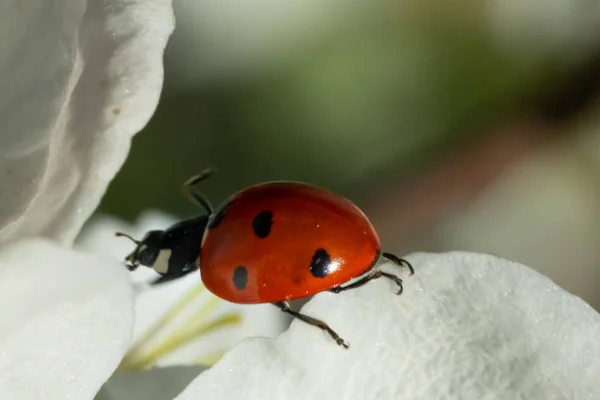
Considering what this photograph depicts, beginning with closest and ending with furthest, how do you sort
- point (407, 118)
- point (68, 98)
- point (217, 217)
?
1. point (68, 98)
2. point (217, 217)
3. point (407, 118)

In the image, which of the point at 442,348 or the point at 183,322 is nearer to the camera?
the point at 442,348

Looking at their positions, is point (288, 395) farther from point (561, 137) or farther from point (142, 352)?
point (561, 137)

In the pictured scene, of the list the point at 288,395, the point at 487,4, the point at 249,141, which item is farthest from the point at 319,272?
the point at 487,4

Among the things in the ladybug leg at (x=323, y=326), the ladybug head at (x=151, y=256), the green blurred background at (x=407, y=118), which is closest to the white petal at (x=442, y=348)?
the ladybug leg at (x=323, y=326)

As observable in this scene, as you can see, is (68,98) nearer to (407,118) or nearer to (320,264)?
(320,264)

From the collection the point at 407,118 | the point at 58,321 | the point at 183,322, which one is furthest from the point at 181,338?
the point at 407,118

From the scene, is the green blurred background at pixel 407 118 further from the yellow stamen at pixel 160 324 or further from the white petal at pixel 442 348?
the white petal at pixel 442 348

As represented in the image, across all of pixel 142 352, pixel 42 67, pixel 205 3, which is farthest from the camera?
pixel 205 3
